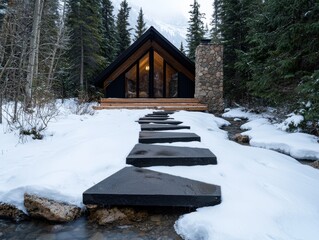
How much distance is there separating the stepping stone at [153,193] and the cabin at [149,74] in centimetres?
807

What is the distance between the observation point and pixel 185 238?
1.56m

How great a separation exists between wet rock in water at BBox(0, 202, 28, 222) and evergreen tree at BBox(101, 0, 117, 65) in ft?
76.0

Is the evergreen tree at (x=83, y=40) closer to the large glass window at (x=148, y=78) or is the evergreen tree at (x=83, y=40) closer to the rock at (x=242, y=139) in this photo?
the large glass window at (x=148, y=78)

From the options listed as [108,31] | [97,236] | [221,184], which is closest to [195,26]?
[108,31]

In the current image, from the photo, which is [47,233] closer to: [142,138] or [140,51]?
[142,138]

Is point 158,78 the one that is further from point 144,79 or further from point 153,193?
point 153,193

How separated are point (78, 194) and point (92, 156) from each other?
2.58 feet

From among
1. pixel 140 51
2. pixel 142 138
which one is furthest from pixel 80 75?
pixel 142 138

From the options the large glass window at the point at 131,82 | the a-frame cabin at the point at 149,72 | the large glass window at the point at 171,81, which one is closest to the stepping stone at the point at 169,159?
the a-frame cabin at the point at 149,72

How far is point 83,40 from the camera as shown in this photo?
19.1 metres

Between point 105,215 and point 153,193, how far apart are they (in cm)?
38

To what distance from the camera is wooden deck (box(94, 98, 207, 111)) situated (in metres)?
9.36

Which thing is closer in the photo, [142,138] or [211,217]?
[211,217]

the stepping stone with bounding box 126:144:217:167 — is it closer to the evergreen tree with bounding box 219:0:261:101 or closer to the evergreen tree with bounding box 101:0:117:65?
the evergreen tree with bounding box 219:0:261:101
